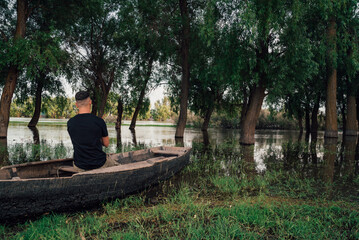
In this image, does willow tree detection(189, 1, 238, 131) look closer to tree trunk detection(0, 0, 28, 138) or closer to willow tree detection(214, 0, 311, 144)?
willow tree detection(214, 0, 311, 144)

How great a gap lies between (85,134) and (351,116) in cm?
2857

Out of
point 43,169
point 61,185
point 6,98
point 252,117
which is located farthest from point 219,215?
point 6,98

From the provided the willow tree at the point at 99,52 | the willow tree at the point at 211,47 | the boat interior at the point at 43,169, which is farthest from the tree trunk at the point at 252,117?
the willow tree at the point at 99,52

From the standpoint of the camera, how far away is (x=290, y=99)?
2781cm

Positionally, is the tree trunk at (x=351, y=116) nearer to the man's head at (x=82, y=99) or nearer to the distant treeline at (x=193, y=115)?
the distant treeline at (x=193, y=115)

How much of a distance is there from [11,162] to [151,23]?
38.8ft

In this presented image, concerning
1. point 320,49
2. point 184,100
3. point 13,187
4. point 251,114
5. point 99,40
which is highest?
point 99,40

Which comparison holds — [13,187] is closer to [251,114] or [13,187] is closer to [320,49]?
[251,114]

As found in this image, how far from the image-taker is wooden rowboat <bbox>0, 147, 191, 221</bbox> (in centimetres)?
339

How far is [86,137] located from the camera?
4.22 metres

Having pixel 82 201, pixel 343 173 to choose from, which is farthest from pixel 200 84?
pixel 82 201

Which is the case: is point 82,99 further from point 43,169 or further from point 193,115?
point 193,115

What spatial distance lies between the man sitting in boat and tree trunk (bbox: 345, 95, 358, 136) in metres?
27.7

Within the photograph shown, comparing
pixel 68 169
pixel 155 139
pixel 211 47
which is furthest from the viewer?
pixel 155 139
